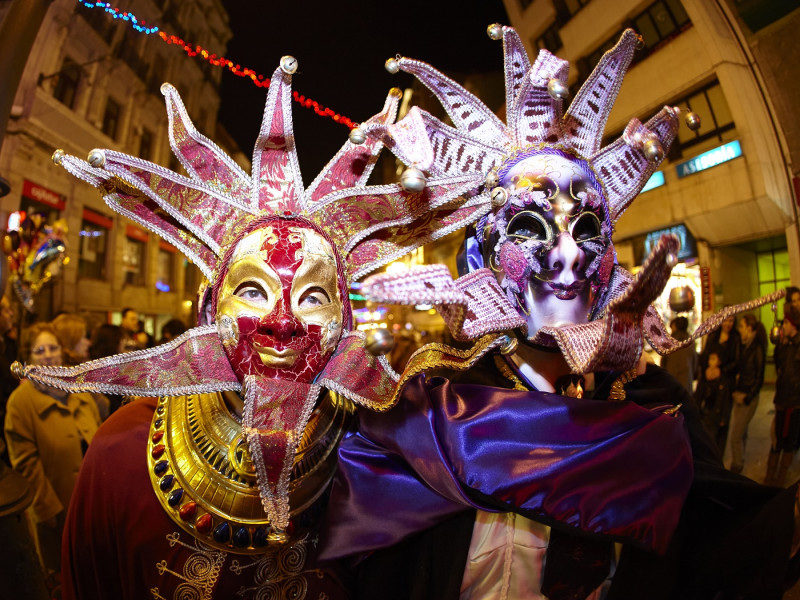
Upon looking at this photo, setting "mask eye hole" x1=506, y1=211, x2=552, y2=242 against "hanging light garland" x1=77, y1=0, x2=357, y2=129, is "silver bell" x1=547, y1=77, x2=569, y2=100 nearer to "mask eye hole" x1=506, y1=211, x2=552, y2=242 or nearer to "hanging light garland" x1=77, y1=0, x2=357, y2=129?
"mask eye hole" x1=506, y1=211, x2=552, y2=242

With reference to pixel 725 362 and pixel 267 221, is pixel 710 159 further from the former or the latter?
pixel 267 221

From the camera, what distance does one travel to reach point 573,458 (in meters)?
1.28

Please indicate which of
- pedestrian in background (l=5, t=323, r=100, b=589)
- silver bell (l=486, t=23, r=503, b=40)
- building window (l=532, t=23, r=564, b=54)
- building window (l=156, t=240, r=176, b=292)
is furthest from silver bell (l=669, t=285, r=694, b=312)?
building window (l=156, t=240, r=176, b=292)

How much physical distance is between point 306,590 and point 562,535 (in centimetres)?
79

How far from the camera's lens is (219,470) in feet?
5.07

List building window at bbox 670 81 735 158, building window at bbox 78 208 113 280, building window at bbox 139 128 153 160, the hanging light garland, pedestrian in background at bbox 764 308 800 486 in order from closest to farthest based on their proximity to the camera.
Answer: the hanging light garland, building window at bbox 670 81 735 158, pedestrian in background at bbox 764 308 800 486, building window at bbox 139 128 153 160, building window at bbox 78 208 113 280

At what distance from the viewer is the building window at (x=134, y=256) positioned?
21.1 feet

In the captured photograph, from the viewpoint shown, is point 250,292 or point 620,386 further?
point 620,386

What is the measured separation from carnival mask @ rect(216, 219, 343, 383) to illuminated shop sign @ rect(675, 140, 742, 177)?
2.32 metres

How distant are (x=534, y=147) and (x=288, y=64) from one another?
0.90 meters

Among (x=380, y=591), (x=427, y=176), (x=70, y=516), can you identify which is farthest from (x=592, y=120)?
(x=70, y=516)

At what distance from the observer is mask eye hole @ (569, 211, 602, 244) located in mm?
1608

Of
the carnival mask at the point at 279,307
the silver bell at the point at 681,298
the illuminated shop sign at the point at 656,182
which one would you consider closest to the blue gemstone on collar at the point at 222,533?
the carnival mask at the point at 279,307

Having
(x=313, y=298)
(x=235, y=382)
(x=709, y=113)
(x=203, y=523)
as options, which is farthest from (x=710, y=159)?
(x=203, y=523)
